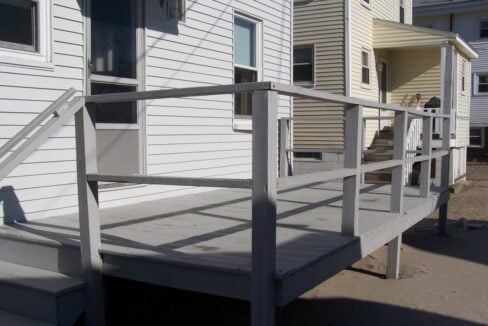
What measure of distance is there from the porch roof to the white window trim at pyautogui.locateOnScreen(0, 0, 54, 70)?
1272cm

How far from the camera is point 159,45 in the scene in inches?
251

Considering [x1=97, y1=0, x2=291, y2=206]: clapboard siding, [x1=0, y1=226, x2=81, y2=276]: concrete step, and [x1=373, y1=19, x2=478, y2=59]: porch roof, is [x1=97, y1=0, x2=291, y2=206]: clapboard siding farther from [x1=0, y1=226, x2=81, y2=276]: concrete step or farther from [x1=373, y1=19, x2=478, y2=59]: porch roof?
[x1=373, y1=19, x2=478, y2=59]: porch roof

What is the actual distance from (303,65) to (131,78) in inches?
399

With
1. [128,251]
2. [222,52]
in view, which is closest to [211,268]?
[128,251]

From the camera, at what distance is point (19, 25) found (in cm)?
486

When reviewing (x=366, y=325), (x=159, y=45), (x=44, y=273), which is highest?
(x=159, y=45)

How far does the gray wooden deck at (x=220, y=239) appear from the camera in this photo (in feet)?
11.2

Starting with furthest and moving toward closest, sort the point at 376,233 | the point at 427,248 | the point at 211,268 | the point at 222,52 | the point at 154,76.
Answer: the point at 427,248
the point at 222,52
the point at 154,76
the point at 376,233
the point at 211,268

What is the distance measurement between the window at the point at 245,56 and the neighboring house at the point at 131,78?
2 centimetres

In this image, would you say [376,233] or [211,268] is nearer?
[211,268]

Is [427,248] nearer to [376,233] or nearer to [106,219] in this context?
[376,233]

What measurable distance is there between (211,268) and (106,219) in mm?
1991

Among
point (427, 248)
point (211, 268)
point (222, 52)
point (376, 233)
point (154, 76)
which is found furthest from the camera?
point (427, 248)

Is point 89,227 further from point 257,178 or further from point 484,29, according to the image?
point 484,29
